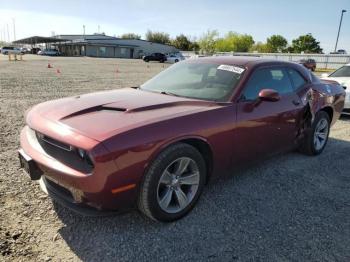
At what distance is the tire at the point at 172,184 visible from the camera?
2.80 metres

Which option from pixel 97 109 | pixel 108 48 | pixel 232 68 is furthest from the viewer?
pixel 108 48

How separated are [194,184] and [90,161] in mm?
1140

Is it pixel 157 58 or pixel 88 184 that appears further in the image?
pixel 157 58

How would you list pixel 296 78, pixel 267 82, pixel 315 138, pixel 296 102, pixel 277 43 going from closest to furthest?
pixel 267 82 → pixel 296 102 → pixel 296 78 → pixel 315 138 → pixel 277 43

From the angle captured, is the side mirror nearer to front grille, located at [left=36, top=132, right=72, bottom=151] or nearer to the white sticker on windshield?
the white sticker on windshield

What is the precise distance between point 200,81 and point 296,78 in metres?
1.65

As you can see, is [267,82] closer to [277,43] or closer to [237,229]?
[237,229]

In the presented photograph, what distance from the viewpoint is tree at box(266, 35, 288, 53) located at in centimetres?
8369

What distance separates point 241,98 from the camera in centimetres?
363

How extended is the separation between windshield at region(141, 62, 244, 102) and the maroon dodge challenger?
0.01 metres

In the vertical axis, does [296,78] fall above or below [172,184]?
above

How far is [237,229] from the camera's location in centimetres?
307

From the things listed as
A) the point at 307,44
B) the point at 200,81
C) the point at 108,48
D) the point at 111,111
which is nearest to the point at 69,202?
the point at 111,111

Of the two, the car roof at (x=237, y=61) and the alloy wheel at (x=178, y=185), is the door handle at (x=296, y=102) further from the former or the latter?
the alloy wheel at (x=178, y=185)
